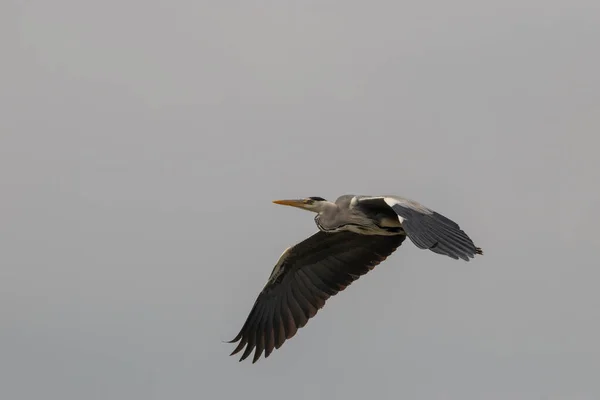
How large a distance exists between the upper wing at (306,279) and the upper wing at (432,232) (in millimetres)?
2276

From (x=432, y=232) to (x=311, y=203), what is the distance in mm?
3423

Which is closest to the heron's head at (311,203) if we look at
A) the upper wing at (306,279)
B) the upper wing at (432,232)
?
the upper wing at (306,279)

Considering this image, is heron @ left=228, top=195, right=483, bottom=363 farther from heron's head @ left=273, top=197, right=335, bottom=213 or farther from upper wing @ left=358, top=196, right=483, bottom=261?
upper wing @ left=358, top=196, right=483, bottom=261

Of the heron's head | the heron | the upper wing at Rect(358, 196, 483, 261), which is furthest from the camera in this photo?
the heron

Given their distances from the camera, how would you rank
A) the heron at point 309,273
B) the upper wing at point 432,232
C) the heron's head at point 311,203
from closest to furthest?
the upper wing at point 432,232, the heron's head at point 311,203, the heron at point 309,273

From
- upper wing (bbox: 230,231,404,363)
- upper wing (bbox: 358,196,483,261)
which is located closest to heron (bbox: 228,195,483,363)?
upper wing (bbox: 230,231,404,363)

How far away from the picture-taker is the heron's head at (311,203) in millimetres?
17016

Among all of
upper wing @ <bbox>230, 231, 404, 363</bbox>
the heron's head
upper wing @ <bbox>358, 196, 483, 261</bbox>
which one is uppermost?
the heron's head

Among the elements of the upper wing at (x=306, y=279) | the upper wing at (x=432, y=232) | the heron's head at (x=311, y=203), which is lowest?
the upper wing at (x=432, y=232)

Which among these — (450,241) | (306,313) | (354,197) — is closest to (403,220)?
(450,241)

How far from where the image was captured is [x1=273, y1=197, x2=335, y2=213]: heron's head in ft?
55.8

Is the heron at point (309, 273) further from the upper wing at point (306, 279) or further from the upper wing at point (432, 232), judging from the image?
the upper wing at point (432, 232)

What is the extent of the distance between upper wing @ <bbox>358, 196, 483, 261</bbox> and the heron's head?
1.73 m

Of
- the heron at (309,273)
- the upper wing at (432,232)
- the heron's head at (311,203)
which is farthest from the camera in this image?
the heron at (309,273)
